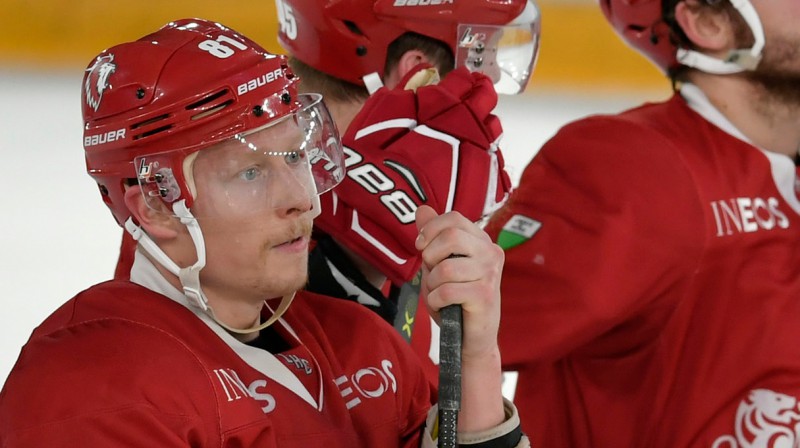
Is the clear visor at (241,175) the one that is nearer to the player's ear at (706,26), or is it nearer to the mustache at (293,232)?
the mustache at (293,232)

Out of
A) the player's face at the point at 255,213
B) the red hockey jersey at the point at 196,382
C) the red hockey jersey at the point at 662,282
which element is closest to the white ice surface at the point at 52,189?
the red hockey jersey at the point at 662,282

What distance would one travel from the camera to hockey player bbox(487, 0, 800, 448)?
5.96 ft

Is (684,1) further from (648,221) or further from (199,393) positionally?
(199,393)

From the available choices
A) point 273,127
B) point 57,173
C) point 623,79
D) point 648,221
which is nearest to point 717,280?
point 648,221

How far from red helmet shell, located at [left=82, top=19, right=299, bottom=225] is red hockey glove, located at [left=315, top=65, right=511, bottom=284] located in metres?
0.23

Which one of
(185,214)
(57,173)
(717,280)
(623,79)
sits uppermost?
(185,214)

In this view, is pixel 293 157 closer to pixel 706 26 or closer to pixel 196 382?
pixel 196 382

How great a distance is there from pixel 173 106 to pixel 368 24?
557 mm

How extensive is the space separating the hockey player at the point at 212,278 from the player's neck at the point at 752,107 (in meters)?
0.75

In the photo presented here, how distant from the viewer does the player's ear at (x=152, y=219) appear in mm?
1319

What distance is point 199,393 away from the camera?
4.03 ft

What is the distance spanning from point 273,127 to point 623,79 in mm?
3716

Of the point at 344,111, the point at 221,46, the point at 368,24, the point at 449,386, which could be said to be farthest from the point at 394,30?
the point at 449,386

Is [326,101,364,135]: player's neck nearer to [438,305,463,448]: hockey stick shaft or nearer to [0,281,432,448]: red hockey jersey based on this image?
[0,281,432,448]: red hockey jersey
